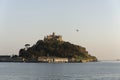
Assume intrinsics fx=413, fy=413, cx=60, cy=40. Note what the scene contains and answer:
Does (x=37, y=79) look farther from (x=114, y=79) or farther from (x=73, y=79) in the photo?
(x=114, y=79)

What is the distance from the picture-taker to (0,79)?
73.9 m

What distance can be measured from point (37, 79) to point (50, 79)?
2.38 m

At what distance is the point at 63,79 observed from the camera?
75.1 m

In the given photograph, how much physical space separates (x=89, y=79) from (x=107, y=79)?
3247mm

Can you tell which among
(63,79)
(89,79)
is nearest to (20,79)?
(63,79)

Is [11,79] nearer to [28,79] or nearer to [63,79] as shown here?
[28,79]

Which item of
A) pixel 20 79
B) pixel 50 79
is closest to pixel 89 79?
pixel 50 79

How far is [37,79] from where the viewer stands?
75750 millimetres

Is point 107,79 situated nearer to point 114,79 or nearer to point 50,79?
point 114,79

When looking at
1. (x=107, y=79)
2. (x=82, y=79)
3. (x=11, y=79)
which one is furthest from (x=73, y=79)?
(x=11, y=79)

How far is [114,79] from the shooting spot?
244 feet

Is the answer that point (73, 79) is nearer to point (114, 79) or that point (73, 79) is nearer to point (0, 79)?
point (114, 79)

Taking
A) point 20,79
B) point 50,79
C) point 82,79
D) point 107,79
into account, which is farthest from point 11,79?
point 107,79

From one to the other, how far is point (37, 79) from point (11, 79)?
4760 mm
